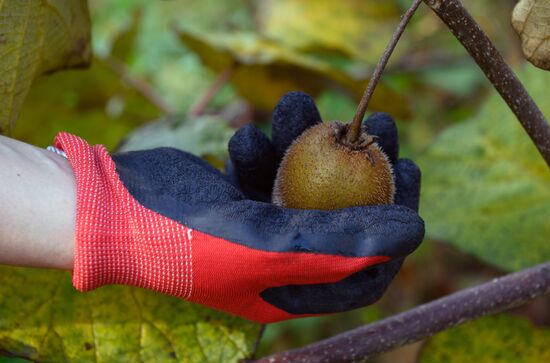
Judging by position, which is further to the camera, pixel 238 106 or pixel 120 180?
pixel 238 106

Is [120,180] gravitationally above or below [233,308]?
above

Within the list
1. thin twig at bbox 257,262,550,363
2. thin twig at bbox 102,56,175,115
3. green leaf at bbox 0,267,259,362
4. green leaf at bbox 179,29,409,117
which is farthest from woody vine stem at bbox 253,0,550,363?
thin twig at bbox 102,56,175,115

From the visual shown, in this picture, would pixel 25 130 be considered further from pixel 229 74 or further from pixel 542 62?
pixel 542 62

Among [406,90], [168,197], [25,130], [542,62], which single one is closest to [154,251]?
[168,197]

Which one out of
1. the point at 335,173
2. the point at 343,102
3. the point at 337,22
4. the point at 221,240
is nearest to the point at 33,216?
the point at 221,240

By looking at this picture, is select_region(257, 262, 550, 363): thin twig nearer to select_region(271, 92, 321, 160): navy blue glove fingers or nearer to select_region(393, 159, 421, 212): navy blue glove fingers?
select_region(393, 159, 421, 212): navy blue glove fingers

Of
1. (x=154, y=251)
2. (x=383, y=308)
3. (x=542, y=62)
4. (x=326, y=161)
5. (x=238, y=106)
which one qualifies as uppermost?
(x=542, y=62)

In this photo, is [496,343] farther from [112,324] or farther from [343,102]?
[343,102]
